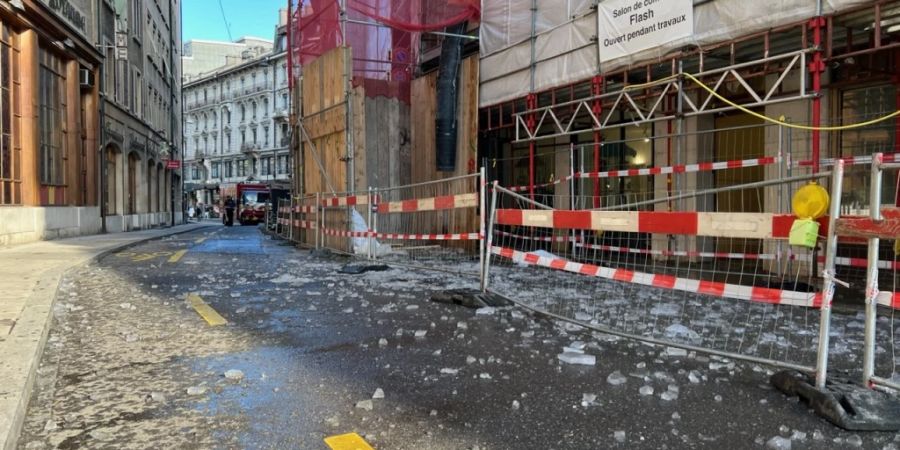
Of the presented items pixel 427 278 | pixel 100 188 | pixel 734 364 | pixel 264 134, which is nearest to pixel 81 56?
pixel 100 188

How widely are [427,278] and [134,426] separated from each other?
6.37 meters

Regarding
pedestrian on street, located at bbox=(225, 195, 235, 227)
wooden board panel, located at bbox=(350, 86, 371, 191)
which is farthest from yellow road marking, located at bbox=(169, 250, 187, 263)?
pedestrian on street, located at bbox=(225, 195, 235, 227)

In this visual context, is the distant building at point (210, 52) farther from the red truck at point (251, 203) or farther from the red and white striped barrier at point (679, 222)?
the red and white striped barrier at point (679, 222)

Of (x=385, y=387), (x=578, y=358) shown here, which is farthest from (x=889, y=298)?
(x=385, y=387)

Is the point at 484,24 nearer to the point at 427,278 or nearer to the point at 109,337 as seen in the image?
the point at 427,278

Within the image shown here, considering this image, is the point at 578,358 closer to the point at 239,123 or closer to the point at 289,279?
the point at 289,279

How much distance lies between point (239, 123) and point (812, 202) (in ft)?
269

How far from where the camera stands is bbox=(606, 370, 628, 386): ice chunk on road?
4.10 m

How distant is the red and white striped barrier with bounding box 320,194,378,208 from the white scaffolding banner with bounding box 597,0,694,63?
17.0 feet

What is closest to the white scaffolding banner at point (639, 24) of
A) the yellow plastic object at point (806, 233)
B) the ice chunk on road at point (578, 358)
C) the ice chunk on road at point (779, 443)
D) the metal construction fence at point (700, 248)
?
the metal construction fence at point (700, 248)

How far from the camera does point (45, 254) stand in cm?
1237

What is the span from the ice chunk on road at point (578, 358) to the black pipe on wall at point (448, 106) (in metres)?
9.26

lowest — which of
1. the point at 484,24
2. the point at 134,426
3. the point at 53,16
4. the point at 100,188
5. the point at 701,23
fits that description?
the point at 134,426

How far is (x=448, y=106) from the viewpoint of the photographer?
44.4 feet
